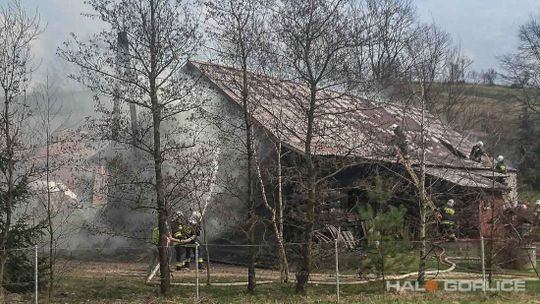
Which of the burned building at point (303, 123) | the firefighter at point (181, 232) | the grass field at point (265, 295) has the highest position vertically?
the burned building at point (303, 123)

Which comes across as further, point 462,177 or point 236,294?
point 462,177

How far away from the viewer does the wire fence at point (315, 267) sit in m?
13.2

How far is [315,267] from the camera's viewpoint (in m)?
13.9

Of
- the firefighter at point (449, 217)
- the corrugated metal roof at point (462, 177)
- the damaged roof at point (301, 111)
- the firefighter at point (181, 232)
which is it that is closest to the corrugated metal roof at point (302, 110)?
the damaged roof at point (301, 111)

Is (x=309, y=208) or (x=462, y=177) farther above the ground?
(x=462, y=177)

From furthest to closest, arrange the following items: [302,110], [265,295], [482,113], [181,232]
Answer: [482,113]
[181,232]
[302,110]
[265,295]

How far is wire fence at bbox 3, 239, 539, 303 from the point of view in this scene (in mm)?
13234

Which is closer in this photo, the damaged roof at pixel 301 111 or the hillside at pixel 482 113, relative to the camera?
the damaged roof at pixel 301 111

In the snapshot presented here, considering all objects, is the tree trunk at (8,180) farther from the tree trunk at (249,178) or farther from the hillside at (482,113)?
the hillside at (482,113)

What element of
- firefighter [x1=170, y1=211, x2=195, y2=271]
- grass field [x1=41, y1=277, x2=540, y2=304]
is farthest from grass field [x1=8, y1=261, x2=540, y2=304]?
firefighter [x1=170, y1=211, x2=195, y2=271]

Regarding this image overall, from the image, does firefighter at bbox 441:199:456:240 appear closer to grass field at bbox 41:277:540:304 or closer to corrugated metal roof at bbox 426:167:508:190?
corrugated metal roof at bbox 426:167:508:190

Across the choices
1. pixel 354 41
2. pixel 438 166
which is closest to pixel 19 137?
pixel 354 41

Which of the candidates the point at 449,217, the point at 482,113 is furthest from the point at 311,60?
the point at 482,113

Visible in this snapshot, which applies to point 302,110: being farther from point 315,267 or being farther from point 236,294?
point 236,294
